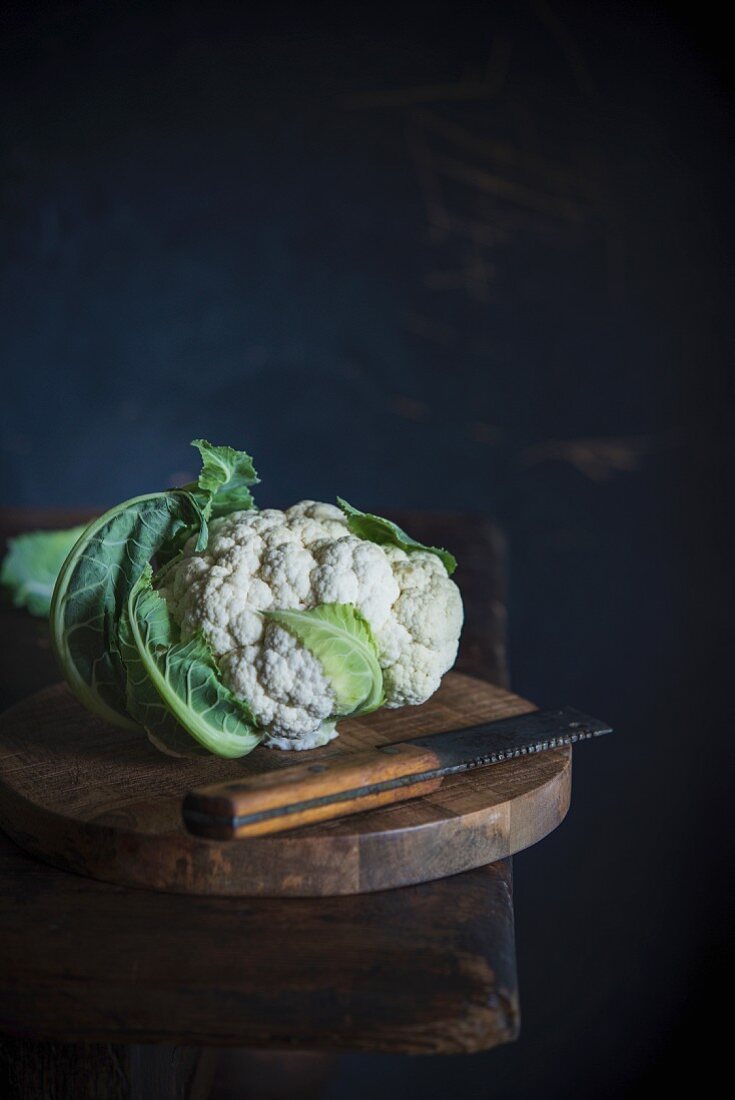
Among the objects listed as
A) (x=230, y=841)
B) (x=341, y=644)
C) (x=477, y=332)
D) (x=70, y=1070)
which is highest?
(x=477, y=332)

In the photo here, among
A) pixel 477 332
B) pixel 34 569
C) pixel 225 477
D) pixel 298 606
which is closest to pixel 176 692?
pixel 298 606

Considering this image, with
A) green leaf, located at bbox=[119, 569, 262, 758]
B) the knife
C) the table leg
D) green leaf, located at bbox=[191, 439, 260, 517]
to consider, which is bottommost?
the table leg

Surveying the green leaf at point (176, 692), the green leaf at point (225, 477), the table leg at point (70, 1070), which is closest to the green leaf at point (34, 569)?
the green leaf at point (225, 477)

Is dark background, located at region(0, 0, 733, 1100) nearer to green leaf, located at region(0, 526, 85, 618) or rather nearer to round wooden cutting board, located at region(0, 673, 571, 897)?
green leaf, located at region(0, 526, 85, 618)

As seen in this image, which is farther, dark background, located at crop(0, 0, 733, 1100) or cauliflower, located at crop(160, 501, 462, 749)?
dark background, located at crop(0, 0, 733, 1100)

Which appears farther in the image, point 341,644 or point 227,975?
point 341,644

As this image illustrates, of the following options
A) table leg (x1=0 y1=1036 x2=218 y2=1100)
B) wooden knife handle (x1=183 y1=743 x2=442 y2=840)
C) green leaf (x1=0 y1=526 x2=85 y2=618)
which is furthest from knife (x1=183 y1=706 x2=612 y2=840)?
green leaf (x1=0 y1=526 x2=85 y2=618)

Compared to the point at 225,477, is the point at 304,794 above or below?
below

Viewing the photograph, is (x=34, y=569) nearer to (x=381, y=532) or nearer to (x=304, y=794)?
(x=381, y=532)
